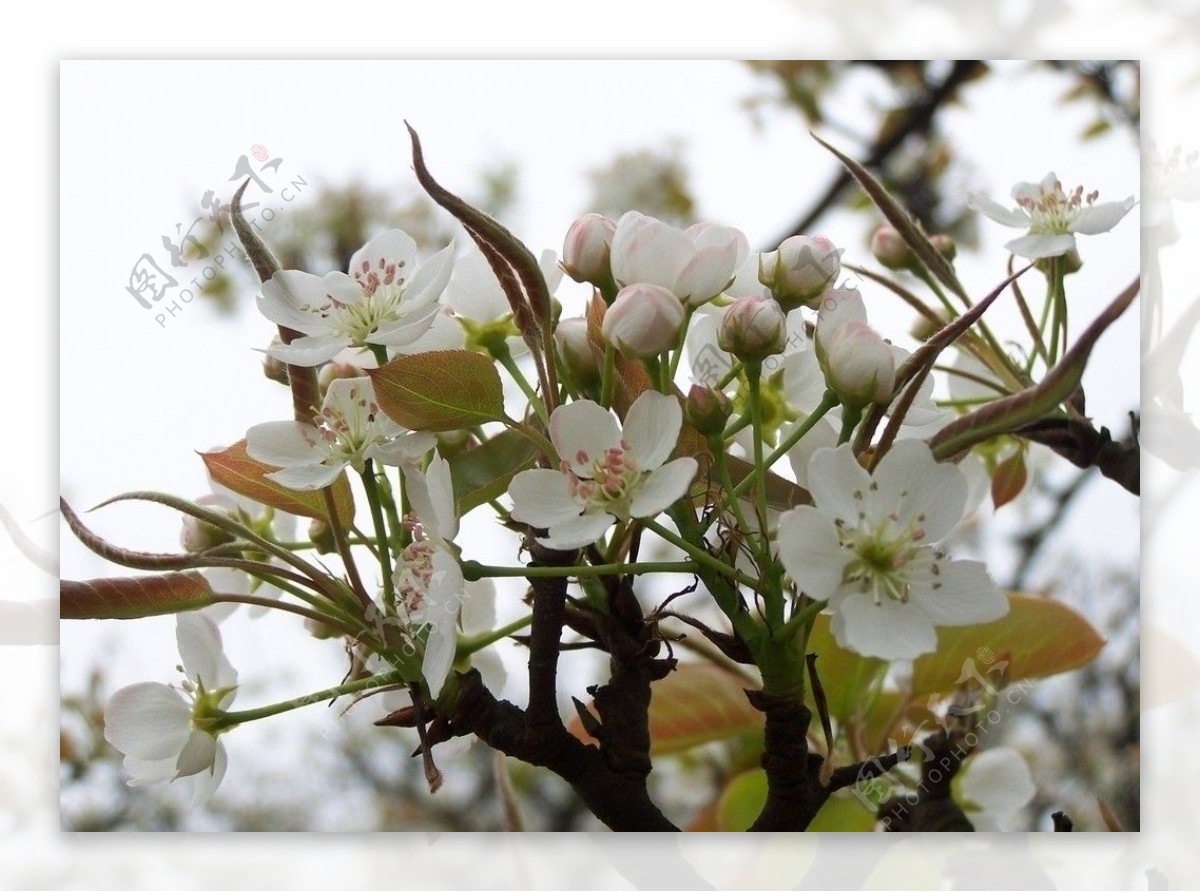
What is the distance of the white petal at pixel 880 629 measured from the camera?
1.79ft

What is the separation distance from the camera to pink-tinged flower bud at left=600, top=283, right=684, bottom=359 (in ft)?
1.79

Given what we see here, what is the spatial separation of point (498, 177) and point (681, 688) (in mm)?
401

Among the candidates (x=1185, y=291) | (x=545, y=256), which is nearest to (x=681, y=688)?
(x=545, y=256)

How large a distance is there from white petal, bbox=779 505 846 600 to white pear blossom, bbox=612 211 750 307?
11 centimetres

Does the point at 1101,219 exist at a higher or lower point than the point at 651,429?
higher

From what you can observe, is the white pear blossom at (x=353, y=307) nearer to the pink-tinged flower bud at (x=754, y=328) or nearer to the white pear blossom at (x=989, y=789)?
the pink-tinged flower bud at (x=754, y=328)

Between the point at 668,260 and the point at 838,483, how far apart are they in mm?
124

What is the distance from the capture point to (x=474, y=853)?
923 mm

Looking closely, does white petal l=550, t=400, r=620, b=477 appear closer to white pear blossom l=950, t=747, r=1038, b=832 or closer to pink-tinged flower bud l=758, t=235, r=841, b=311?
pink-tinged flower bud l=758, t=235, r=841, b=311

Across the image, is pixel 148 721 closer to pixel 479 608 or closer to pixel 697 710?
pixel 479 608

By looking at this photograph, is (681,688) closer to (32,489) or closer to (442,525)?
(442,525)

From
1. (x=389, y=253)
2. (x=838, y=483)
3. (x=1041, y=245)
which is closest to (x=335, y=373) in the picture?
(x=389, y=253)

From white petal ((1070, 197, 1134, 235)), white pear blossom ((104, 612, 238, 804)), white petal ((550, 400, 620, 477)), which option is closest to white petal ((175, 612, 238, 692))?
white pear blossom ((104, 612, 238, 804))

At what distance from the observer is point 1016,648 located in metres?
0.85
